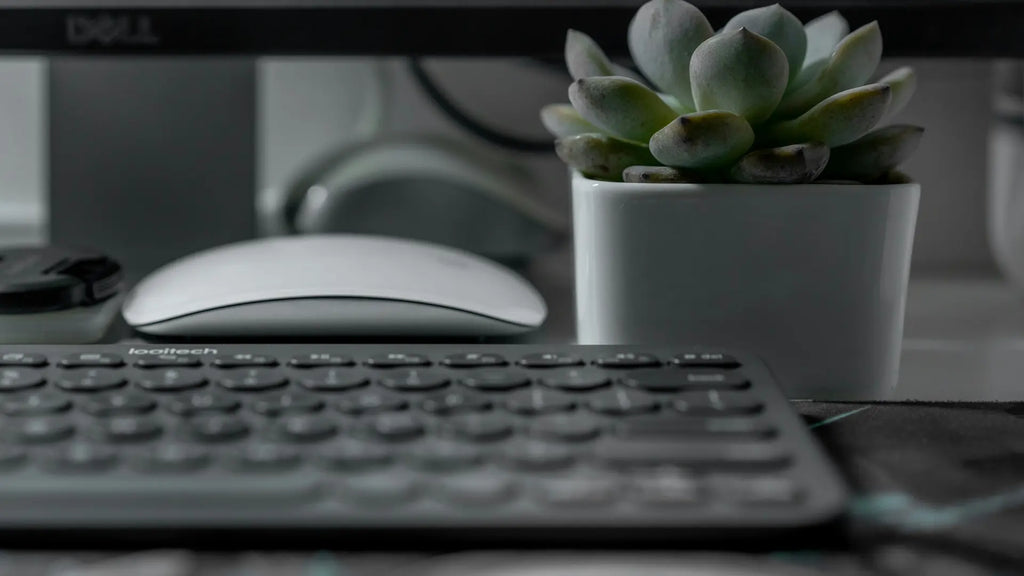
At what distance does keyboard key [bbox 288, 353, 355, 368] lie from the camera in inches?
11.9

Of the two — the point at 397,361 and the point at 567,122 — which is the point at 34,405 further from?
the point at 567,122

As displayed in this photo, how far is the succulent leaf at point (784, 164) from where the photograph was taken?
32 cm

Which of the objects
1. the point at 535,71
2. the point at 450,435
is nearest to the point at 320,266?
the point at 450,435

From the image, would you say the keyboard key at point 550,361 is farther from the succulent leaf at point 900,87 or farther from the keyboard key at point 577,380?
the succulent leaf at point 900,87

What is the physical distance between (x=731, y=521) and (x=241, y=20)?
1.05ft

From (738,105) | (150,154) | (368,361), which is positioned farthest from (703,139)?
(150,154)

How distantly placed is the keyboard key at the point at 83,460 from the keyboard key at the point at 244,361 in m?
0.07

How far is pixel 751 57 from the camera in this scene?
0.31 meters

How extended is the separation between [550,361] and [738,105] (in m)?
0.10

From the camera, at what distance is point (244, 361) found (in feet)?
0.99

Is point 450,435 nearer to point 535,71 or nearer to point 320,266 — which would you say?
Answer: point 320,266

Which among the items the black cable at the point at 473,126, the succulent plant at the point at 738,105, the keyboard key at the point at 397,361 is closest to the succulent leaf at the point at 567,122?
the succulent plant at the point at 738,105

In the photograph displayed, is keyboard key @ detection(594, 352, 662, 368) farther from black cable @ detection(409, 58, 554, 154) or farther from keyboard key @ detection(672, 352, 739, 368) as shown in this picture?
black cable @ detection(409, 58, 554, 154)

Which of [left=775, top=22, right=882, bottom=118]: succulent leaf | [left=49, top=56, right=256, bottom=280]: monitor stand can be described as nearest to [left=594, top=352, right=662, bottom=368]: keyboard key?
[left=775, top=22, right=882, bottom=118]: succulent leaf
